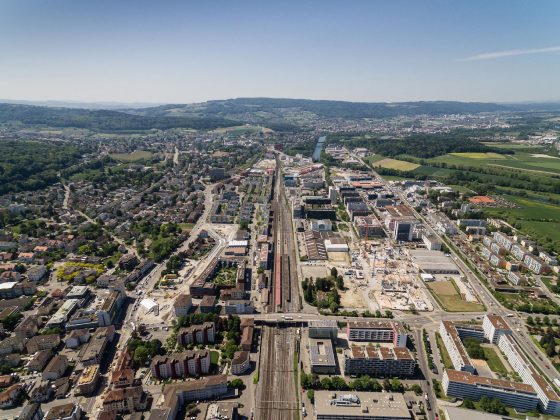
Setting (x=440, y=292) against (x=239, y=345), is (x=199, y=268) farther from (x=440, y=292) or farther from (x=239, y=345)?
(x=440, y=292)

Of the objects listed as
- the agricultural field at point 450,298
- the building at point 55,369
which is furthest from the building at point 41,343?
the agricultural field at point 450,298

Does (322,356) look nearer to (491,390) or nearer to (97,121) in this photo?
(491,390)

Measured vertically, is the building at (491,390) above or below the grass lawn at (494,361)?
above

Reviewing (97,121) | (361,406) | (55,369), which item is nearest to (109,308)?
(55,369)

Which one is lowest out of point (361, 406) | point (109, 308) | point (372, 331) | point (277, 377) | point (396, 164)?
point (277, 377)

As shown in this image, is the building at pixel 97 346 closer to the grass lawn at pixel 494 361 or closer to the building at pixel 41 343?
the building at pixel 41 343

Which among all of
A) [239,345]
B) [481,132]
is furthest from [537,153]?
[239,345]

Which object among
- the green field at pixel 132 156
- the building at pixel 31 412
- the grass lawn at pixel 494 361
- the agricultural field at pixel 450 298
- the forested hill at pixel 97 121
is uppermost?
the forested hill at pixel 97 121

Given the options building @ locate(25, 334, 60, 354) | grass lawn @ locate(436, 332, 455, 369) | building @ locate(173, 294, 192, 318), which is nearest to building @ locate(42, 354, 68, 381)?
building @ locate(25, 334, 60, 354)
